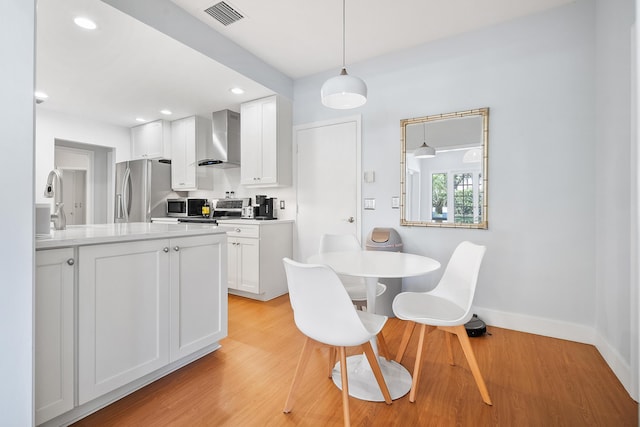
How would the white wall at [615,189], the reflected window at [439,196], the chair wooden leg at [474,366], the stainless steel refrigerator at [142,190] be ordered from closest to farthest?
the chair wooden leg at [474,366] < the white wall at [615,189] < the reflected window at [439,196] < the stainless steel refrigerator at [142,190]

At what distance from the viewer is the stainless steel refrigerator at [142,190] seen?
4.59 metres

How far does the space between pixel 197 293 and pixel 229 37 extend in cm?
244

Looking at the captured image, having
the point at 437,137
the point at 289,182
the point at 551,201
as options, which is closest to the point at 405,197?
the point at 437,137

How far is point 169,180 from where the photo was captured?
15.9ft

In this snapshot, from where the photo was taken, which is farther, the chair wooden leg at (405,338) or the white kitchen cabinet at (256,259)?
the white kitchen cabinet at (256,259)

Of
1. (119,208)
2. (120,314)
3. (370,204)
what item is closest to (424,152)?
(370,204)

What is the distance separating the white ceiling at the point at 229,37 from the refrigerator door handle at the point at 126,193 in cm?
127

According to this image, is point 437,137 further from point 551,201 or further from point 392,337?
point 392,337

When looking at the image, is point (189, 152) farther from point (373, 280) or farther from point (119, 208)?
point (373, 280)

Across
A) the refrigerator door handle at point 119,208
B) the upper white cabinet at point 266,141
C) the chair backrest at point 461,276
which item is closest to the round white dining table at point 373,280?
the chair backrest at point 461,276

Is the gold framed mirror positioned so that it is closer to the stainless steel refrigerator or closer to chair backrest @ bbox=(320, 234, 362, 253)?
chair backrest @ bbox=(320, 234, 362, 253)

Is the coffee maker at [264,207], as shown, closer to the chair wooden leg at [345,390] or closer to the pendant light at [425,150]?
the pendant light at [425,150]

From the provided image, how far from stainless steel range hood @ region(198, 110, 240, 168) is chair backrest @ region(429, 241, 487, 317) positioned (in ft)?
10.3

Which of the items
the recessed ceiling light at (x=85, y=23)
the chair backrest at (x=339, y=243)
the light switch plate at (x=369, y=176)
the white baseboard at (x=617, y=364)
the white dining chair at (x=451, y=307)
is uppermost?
the recessed ceiling light at (x=85, y=23)
